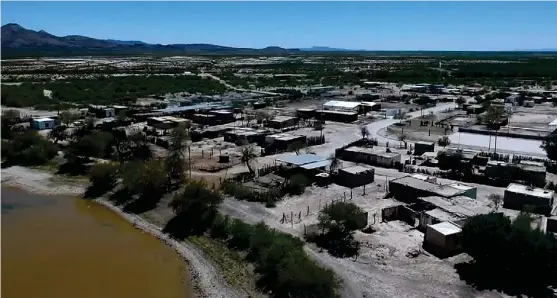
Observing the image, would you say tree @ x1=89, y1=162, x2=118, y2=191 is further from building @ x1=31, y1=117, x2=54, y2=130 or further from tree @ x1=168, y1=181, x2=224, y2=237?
building @ x1=31, y1=117, x2=54, y2=130

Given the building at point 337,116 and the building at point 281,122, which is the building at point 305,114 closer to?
the building at point 337,116

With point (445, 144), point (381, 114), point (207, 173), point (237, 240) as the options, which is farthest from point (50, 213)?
point (381, 114)

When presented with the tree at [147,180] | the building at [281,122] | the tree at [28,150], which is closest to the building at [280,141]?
the building at [281,122]

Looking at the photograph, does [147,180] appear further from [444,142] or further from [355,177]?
[444,142]

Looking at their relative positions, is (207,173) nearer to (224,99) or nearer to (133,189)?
(133,189)

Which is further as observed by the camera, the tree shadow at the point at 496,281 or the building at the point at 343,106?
the building at the point at 343,106

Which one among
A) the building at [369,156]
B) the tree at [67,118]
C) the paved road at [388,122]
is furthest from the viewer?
the tree at [67,118]
